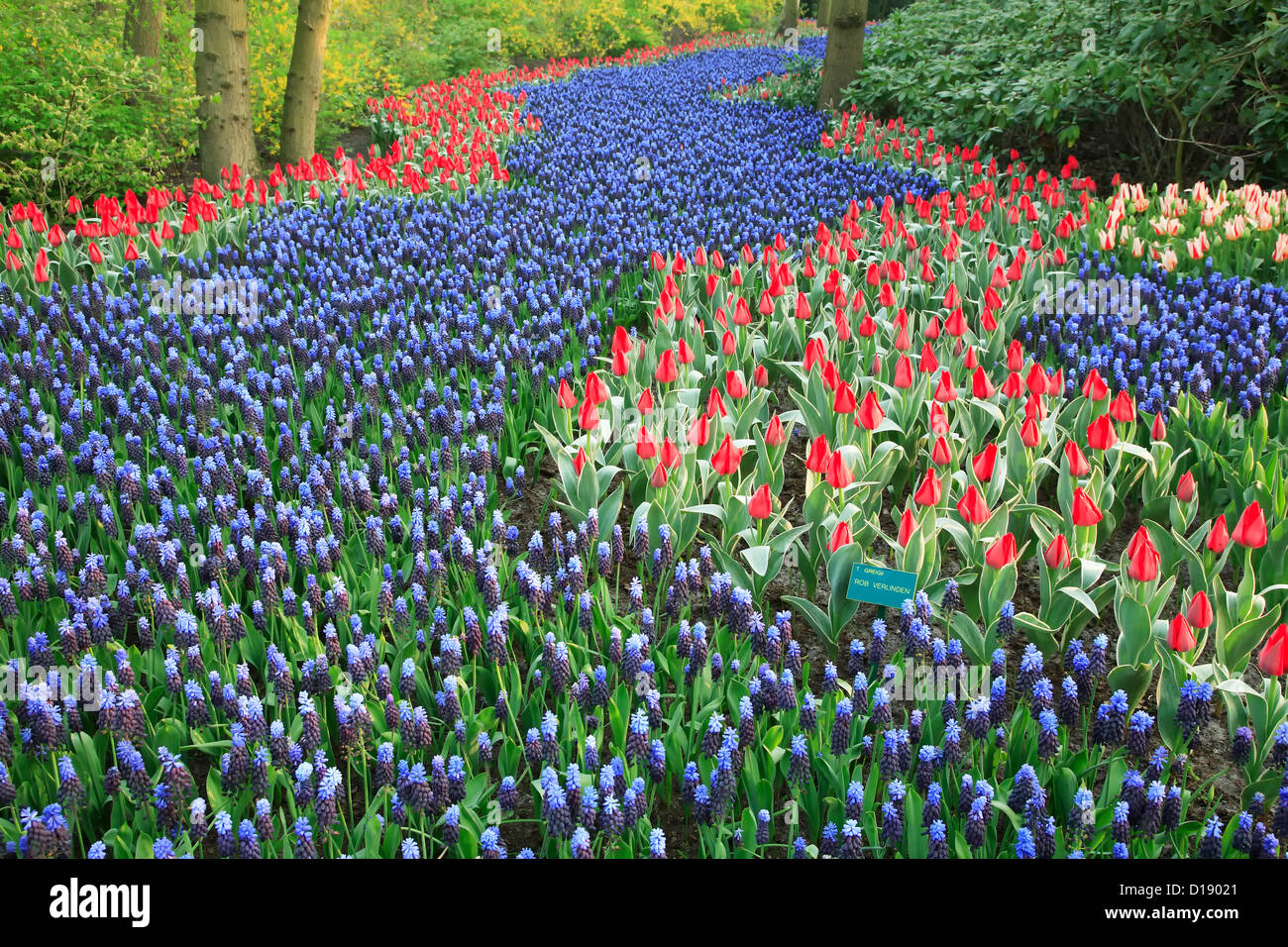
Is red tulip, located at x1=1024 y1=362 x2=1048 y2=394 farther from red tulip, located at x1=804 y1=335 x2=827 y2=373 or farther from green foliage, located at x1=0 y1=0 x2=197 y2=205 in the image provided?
green foliage, located at x1=0 y1=0 x2=197 y2=205

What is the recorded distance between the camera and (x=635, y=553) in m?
3.34

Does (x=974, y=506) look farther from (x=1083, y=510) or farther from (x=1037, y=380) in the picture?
(x=1037, y=380)

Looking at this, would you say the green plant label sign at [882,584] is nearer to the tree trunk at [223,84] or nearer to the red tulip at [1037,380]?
the red tulip at [1037,380]

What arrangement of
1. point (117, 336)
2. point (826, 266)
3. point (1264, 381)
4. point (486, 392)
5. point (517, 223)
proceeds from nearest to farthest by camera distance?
point (1264, 381) → point (486, 392) → point (117, 336) → point (826, 266) → point (517, 223)

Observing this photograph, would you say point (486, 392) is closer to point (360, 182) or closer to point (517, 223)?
point (517, 223)

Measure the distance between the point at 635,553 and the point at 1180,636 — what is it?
156 cm

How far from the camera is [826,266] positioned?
234 inches

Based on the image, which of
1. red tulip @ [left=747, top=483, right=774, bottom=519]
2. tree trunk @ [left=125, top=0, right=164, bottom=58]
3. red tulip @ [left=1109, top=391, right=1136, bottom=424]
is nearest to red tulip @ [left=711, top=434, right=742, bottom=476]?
red tulip @ [left=747, top=483, right=774, bottom=519]

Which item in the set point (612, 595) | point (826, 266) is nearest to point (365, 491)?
point (612, 595)

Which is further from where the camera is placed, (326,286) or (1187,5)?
(1187,5)

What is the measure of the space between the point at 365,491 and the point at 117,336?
238 cm

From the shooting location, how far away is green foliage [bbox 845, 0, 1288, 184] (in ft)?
26.0

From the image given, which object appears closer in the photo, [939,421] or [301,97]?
[939,421]

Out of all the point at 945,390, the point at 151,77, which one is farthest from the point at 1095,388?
the point at 151,77
